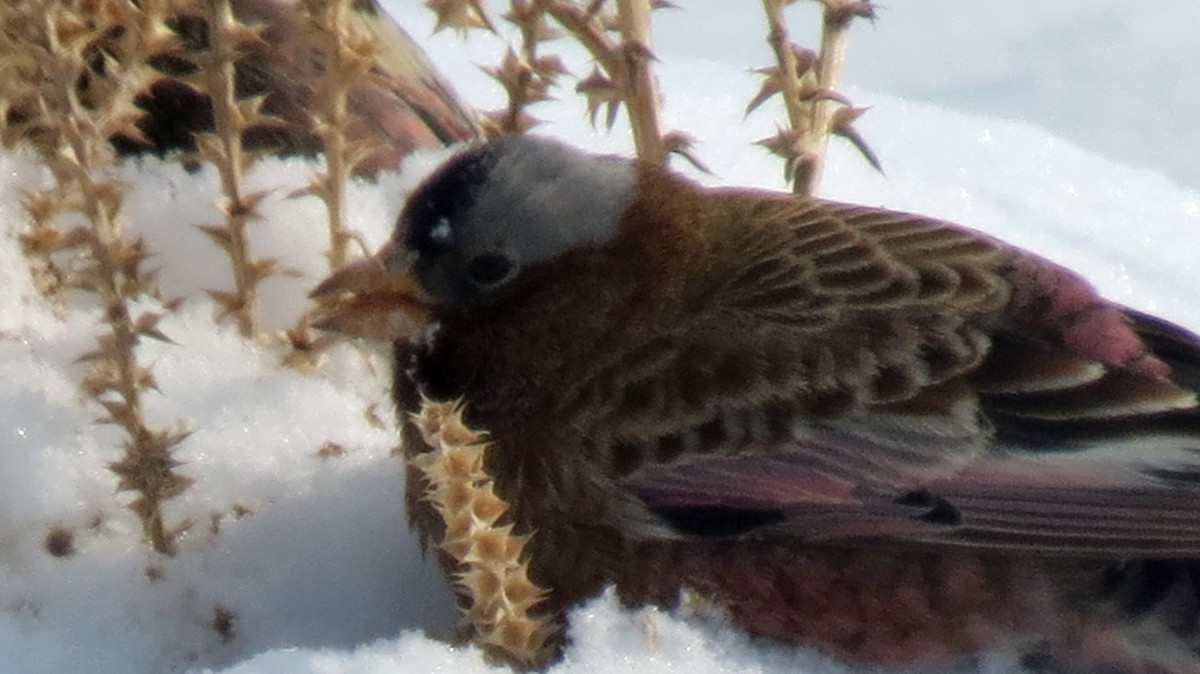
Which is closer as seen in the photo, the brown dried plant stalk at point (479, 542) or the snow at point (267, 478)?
the brown dried plant stalk at point (479, 542)

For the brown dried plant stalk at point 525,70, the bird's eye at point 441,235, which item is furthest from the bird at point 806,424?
the brown dried plant stalk at point 525,70

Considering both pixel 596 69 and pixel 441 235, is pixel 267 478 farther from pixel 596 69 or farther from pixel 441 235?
pixel 596 69

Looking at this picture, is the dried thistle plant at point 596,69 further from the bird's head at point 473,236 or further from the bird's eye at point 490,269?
the bird's eye at point 490,269

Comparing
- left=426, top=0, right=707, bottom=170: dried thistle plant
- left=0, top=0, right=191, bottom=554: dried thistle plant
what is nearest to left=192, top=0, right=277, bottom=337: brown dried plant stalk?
left=0, top=0, right=191, bottom=554: dried thistle plant

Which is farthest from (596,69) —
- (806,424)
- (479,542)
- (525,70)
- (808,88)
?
(479,542)

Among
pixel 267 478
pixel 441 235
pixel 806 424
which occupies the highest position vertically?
pixel 441 235

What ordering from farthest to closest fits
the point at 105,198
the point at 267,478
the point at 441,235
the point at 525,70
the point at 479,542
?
1. the point at 525,70
2. the point at 267,478
3. the point at 441,235
4. the point at 105,198
5. the point at 479,542
